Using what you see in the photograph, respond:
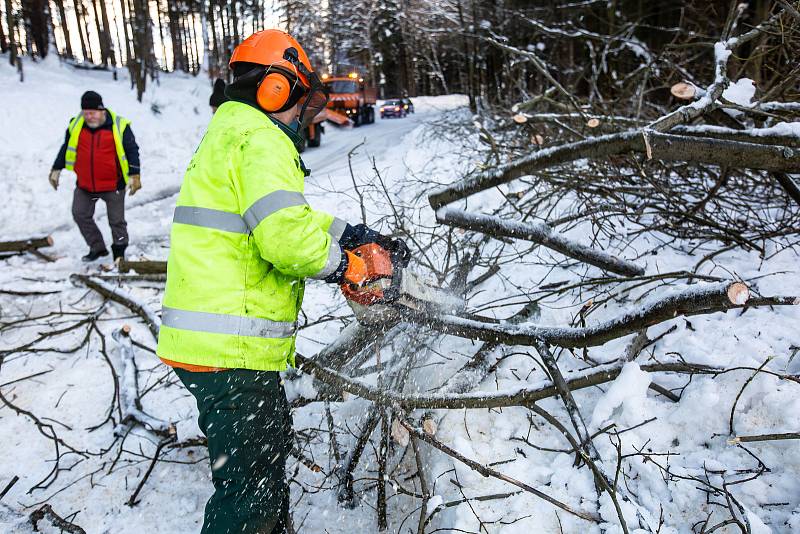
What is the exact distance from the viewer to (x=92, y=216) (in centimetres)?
531

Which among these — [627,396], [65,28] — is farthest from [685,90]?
[65,28]

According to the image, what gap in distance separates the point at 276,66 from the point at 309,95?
188 millimetres

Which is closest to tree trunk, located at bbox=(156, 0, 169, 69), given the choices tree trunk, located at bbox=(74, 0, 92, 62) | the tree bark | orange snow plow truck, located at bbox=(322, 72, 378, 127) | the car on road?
tree trunk, located at bbox=(74, 0, 92, 62)

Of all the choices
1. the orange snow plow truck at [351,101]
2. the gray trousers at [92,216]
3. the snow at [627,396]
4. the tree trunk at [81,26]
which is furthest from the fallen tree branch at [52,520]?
the tree trunk at [81,26]

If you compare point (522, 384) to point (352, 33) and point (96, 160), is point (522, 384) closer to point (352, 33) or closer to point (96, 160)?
point (96, 160)

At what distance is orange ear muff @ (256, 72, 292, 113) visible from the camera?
6.30 ft

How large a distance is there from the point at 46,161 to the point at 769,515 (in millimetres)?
10710

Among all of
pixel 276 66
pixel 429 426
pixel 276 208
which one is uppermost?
pixel 276 66

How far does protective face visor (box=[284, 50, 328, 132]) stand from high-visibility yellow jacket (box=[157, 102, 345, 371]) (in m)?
0.25

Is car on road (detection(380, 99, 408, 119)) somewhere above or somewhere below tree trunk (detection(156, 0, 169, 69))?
below

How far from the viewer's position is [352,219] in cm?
603

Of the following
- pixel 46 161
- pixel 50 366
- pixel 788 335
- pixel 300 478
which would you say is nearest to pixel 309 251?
pixel 300 478

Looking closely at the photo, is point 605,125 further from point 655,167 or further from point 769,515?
point 769,515

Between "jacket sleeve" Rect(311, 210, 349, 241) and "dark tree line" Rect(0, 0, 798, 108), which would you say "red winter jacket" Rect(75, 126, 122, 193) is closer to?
"jacket sleeve" Rect(311, 210, 349, 241)
